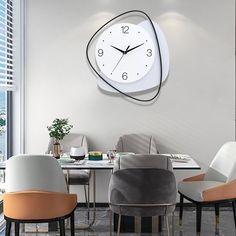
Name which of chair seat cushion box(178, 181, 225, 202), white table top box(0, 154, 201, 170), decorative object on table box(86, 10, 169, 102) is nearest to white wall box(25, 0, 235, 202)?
decorative object on table box(86, 10, 169, 102)

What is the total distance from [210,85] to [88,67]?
130cm

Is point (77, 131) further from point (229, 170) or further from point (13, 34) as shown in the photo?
point (229, 170)

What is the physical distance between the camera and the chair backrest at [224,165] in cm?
364

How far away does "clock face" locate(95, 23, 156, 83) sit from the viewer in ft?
14.8

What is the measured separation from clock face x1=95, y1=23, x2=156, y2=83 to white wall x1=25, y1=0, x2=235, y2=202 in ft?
0.57

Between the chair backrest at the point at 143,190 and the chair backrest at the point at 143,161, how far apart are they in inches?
1.1

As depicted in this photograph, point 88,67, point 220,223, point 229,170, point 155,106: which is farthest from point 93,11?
point 220,223

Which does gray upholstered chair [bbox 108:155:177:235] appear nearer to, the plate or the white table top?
the white table top

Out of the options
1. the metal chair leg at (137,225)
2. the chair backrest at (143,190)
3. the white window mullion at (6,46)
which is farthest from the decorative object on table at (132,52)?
the chair backrest at (143,190)

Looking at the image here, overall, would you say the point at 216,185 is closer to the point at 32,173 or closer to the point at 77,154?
the point at 77,154

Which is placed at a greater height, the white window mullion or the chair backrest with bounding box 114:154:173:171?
the white window mullion

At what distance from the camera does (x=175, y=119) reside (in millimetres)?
4590

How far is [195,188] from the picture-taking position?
3.57 meters

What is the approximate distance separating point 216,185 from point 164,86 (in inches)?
54.0
